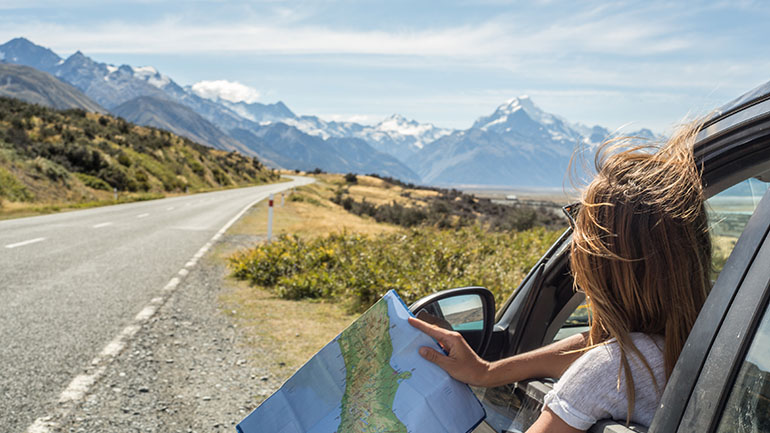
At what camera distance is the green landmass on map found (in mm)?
1547

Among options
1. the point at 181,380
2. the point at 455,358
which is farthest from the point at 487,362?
the point at 181,380

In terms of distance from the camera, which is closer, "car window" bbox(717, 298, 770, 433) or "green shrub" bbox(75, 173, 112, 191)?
"car window" bbox(717, 298, 770, 433)

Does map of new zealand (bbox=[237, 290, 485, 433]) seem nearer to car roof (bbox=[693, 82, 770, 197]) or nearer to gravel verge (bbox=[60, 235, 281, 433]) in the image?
car roof (bbox=[693, 82, 770, 197])

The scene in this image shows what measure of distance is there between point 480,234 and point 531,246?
2.03 m

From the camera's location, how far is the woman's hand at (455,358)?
5.11ft

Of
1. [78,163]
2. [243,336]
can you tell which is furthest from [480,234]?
[78,163]

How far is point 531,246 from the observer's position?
10.4 metres

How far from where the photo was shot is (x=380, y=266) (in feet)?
26.7

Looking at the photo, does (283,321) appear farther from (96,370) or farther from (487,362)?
(487,362)

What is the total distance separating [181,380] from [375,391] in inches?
150

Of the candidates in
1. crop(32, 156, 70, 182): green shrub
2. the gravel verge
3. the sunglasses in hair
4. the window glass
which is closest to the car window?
the window glass

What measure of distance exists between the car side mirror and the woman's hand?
42 cm

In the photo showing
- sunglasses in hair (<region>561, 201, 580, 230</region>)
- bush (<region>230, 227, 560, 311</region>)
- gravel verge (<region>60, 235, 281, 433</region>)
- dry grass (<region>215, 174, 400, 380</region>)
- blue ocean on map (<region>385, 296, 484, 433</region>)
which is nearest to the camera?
blue ocean on map (<region>385, 296, 484, 433</region>)

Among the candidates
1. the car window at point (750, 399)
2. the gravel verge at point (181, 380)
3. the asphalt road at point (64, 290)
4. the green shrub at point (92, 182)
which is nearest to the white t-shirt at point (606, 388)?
the car window at point (750, 399)
